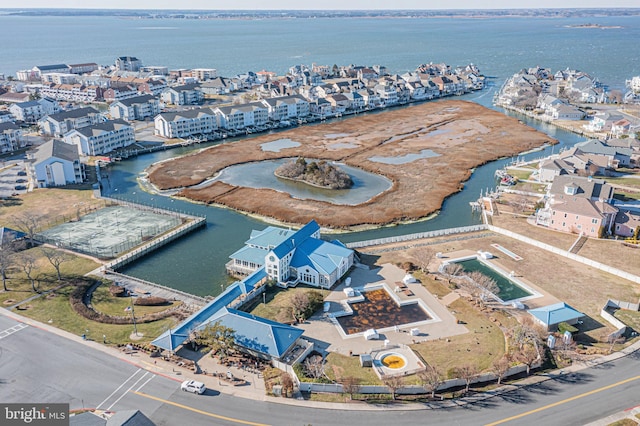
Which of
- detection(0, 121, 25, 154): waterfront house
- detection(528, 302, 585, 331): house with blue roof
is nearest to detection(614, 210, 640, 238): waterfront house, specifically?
detection(528, 302, 585, 331): house with blue roof

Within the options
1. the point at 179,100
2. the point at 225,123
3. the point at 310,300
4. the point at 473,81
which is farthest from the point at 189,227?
the point at 473,81

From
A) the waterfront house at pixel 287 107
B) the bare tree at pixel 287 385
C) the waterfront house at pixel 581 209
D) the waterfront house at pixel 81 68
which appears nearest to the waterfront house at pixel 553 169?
the waterfront house at pixel 581 209

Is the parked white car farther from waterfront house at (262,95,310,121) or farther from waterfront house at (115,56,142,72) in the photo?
waterfront house at (115,56,142,72)

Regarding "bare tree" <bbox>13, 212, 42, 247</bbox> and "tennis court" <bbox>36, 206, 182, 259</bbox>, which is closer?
"tennis court" <bbox>36, 206, 182, 259</bbox>

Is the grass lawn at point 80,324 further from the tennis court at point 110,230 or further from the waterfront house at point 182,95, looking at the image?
the waterfront house at point 182,95

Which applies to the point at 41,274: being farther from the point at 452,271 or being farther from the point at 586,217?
the point at 586,217

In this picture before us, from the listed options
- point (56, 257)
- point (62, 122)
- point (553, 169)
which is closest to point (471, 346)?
point (56, 257)
